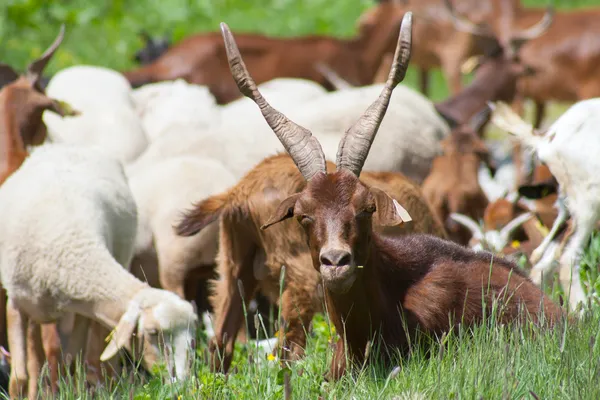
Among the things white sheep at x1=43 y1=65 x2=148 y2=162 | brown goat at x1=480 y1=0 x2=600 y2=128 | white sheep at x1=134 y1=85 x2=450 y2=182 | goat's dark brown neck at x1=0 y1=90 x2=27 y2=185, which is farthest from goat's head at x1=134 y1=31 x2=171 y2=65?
goat's dark brown neck at x1=0 y1=90 x2=27 y2=185

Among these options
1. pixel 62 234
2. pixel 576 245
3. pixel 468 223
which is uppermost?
pixel 62 234

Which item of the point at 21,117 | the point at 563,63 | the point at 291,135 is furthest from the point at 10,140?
the point at 563,63

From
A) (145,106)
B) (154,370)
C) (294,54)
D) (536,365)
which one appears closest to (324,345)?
(154,370)

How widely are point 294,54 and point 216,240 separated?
8526 millimetres

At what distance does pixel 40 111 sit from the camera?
9.09 metres

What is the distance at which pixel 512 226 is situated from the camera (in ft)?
28.8

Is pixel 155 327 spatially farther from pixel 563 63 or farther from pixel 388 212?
pixel 563 63

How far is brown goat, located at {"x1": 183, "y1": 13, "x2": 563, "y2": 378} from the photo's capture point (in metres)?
4.91

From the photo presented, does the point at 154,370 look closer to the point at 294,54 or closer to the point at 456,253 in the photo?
the point at 456,253

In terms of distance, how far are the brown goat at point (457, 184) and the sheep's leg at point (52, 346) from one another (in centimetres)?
352

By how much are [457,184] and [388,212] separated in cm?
470

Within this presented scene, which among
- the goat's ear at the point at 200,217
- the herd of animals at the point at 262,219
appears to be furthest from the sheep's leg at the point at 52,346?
the goat's ear at the point at 200,217

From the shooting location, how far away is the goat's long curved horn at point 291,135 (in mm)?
5227

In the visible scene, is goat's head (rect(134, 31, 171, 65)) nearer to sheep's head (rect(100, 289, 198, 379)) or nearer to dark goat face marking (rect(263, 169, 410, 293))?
sheep's head (rect(100, 289, 198, 379))
